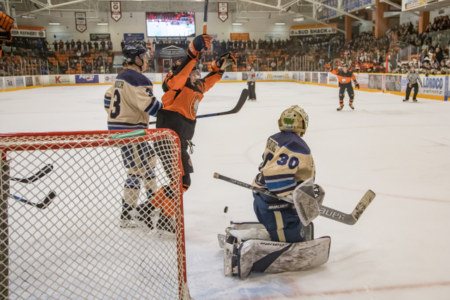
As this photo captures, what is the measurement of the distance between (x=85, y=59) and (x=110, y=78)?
390 centimetres

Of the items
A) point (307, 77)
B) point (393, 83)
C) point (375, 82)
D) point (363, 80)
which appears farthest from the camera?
point (307, 77)

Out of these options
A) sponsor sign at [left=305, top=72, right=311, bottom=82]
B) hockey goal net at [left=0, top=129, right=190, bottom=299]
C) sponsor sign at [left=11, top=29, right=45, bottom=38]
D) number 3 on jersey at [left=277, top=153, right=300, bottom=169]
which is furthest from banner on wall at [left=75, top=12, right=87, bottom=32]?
number 3 on jersey at [left=277, top=153, right=300, bottom=169]

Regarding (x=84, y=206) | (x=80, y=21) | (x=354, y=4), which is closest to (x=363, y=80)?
(x=354, y=4)

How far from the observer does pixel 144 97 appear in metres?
2.63

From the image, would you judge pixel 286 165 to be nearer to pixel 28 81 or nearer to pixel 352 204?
pixel 352 204

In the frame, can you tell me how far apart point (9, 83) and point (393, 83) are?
16.6 m

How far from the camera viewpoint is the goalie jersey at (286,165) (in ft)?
6.82

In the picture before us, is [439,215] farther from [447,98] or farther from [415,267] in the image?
[447,98]

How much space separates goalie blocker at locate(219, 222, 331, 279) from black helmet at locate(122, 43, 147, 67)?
131 centimetres

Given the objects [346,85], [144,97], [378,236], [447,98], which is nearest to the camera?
[144,97]

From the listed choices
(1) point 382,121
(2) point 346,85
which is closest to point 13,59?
(2) point 346,85

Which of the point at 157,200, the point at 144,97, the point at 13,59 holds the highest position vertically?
the point at 13,59

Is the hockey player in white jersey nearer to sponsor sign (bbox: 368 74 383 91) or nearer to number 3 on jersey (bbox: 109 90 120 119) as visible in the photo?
number 3 on jersey (bbox: 109 90 120 119)

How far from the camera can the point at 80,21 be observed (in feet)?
88.4
